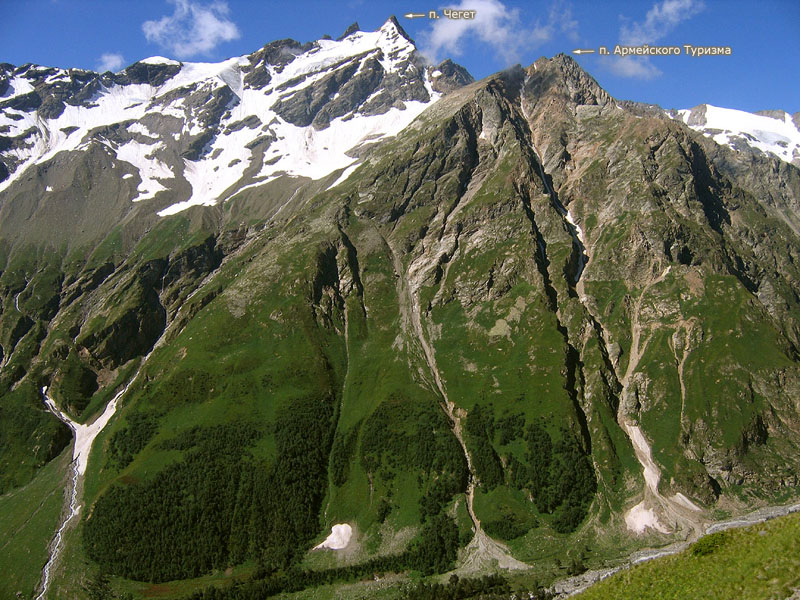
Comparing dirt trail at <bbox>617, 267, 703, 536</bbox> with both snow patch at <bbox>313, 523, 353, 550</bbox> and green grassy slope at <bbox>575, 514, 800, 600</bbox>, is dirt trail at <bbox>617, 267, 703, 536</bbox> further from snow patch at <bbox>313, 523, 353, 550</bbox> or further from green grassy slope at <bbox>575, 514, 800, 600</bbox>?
green grassy slope at <bbox>575, 514, 800, 600</bbox>

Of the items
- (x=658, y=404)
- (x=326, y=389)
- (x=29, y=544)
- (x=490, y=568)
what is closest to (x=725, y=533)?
(x=490, y=568)

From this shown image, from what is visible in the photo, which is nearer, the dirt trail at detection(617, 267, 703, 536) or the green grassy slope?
the green grassy slope

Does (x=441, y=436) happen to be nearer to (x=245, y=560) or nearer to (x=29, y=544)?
(x=245, y=560)

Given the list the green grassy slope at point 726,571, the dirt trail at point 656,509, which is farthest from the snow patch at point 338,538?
the green grassy slope at point 726,571

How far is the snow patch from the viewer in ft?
497

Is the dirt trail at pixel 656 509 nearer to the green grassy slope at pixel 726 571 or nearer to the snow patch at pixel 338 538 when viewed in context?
the snow patch at pixel 338 538

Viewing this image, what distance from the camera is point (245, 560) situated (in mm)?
148125

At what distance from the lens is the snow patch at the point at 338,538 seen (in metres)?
152

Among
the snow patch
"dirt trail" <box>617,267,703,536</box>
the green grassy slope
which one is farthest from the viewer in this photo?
the snow patch

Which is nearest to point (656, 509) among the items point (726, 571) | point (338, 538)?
point (338, 538)

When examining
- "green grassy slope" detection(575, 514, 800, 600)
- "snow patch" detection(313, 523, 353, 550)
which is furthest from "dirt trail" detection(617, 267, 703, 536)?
"green grassy slope" detection(575, 514, 800, 600)

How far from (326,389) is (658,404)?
127 metres

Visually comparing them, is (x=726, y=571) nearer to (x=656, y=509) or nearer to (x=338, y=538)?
(x=656, y=509)

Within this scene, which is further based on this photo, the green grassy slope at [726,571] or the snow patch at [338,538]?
the snow patch at [338,538]
